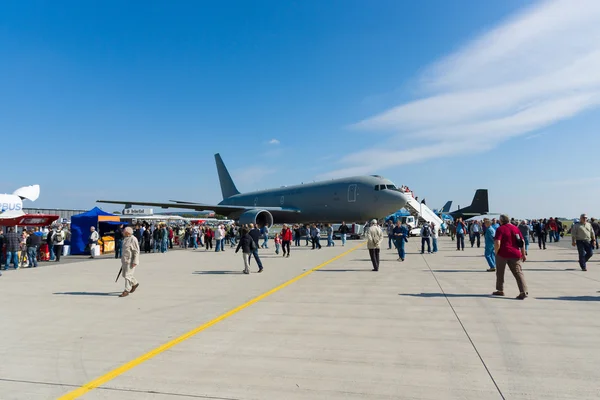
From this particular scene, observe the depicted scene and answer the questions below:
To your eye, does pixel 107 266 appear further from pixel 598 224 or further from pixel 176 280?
pixel 598 224

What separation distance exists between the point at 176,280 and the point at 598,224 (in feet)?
65.1

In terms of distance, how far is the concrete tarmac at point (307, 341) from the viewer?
386 cm

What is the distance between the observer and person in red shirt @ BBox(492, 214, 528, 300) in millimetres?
8062

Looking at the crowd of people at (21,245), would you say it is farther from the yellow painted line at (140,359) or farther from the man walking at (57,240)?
the yellow painted line at (140,359)

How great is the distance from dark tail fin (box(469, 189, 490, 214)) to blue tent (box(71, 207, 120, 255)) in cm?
5967

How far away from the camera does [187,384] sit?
155 inches

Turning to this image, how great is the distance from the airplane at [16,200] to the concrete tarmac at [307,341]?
8.42 m

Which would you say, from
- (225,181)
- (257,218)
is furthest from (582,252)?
(225,181)

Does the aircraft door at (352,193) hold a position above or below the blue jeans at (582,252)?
above

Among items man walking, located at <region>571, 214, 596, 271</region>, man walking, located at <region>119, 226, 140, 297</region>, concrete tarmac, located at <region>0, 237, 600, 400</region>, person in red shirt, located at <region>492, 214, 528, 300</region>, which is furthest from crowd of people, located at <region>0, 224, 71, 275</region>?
man walking, located at <region>571, 214, 596, 271</region>

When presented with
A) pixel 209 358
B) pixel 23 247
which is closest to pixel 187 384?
pixel 209 358

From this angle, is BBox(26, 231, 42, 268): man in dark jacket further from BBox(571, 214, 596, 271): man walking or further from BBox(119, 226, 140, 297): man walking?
BBox(571, 214, 596, 271): man walking

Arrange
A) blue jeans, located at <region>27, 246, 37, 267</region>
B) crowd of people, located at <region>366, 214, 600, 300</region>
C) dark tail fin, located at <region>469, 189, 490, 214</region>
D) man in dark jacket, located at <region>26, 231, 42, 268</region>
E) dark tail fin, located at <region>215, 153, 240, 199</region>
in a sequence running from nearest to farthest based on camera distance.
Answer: crowd of people, located at <region>366, 214, 600, 300</region>
man in dark jacket, located at <region>26, 231, 42, 268</region>
blue jeans, located at <region>27, 246, 37, 267</region>
dark tail fin, located at <region>215, 153, 240, 199</region>
dark tail fin, located at <region>469, 189, 490, 214</region>

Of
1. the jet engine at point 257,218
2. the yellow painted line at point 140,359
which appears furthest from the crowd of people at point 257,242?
the yellow painted line at point 140,359
